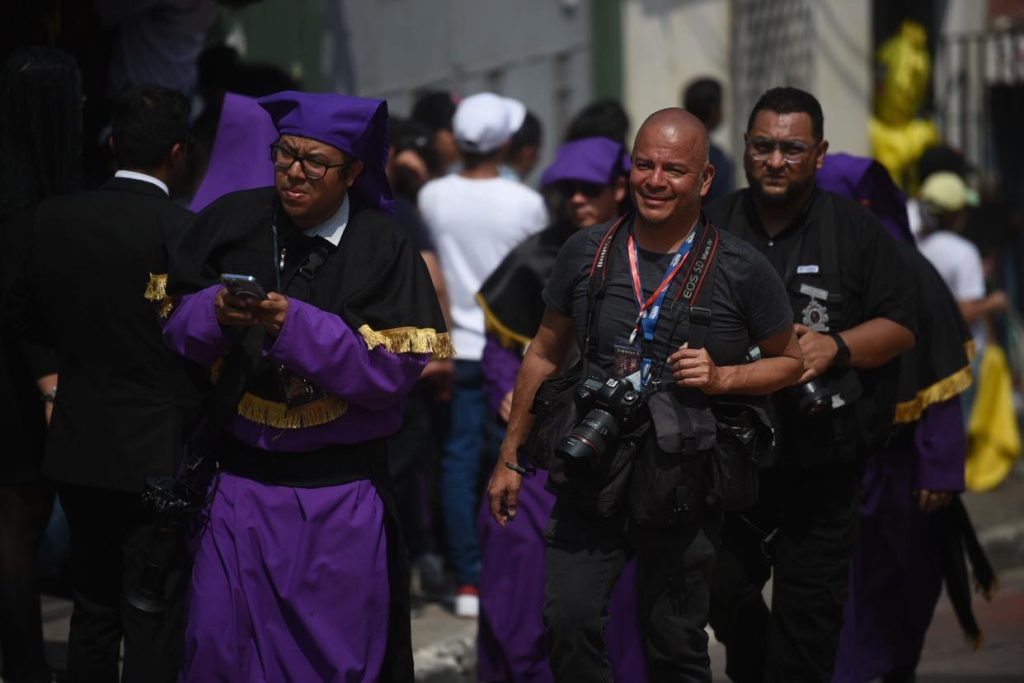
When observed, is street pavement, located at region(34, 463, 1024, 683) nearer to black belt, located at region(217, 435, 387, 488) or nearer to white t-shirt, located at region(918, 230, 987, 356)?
white t-shirt, located at region(918, 230, 987, 356)

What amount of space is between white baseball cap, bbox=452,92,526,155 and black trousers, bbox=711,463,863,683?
2.37 m

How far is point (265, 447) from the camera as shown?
183 inches

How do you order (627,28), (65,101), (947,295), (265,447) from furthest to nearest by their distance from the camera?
(627,28), (947,295), (65,101), (265,447)

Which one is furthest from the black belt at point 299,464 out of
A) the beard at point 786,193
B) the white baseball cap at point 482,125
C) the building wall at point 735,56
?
the building wall at point 735,56

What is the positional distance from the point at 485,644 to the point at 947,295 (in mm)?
1986

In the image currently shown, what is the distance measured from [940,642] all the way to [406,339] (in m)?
3.86

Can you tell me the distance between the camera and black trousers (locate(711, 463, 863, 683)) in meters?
5.54

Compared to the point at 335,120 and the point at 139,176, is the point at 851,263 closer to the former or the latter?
the point at 335,120

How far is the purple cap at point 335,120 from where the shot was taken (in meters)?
4.64

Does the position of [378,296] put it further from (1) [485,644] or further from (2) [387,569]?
(1) [485,644]

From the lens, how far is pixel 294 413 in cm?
460

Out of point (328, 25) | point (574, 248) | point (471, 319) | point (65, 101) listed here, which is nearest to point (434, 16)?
point (328, 25)

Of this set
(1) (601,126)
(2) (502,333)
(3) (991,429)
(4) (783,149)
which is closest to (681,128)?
(4) (783,149)

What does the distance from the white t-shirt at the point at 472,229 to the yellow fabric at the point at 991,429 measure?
364 cm
